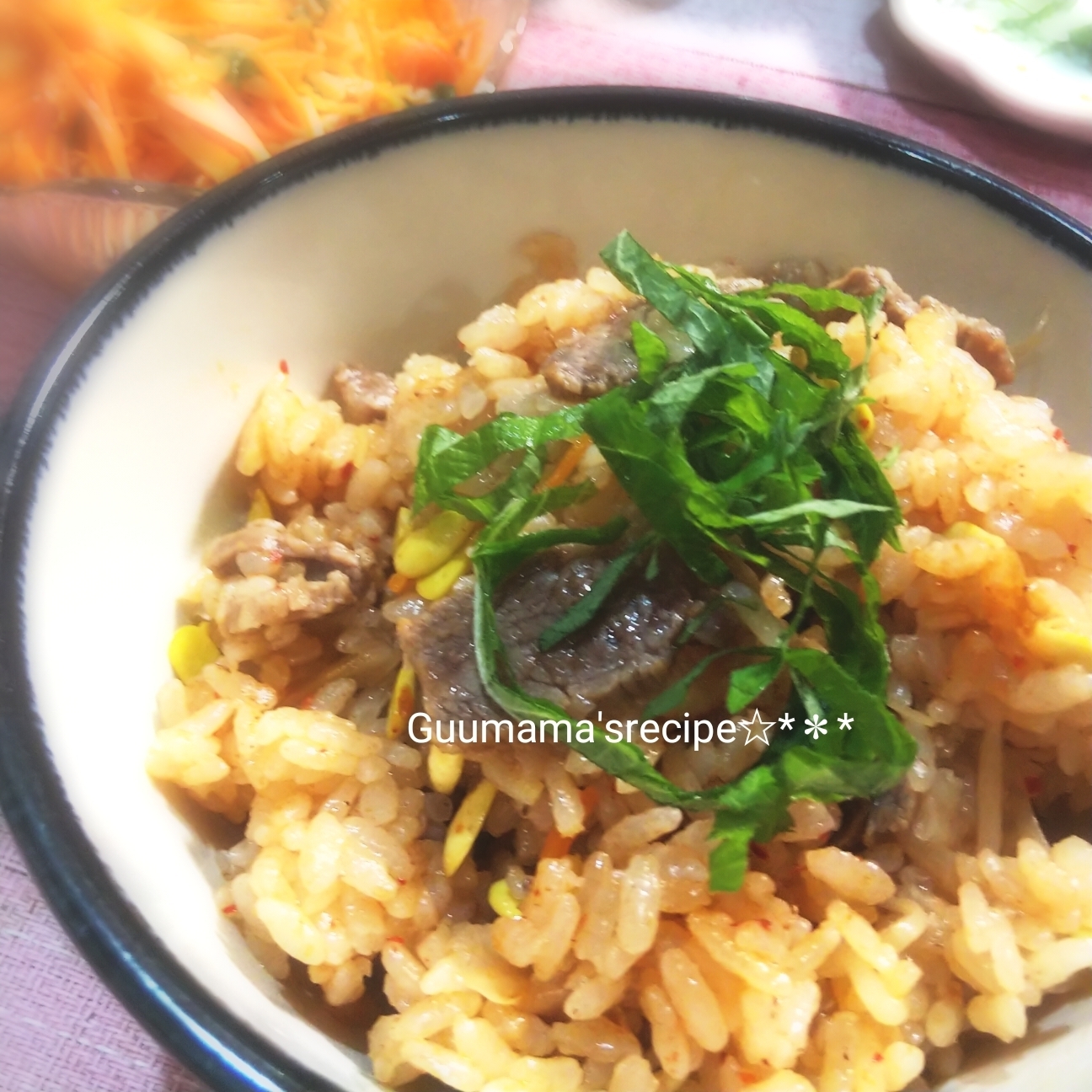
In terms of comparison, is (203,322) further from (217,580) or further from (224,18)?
(224,18)

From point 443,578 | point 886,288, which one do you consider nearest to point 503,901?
point 443,578

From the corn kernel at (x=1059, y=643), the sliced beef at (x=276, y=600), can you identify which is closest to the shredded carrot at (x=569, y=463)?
the sliced beef at (x=276, y=600)

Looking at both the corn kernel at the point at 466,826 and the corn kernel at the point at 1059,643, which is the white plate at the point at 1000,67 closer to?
the corn kernel at the point at 1059,643

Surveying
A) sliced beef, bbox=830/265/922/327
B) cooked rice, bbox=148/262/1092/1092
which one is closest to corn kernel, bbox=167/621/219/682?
cooked rice, bbox=148/262/1092/1092

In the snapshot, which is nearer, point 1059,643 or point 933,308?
point 1059,643

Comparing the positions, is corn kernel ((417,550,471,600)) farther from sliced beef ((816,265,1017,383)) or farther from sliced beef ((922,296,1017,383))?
sliced beef ((922,296,1017,383))

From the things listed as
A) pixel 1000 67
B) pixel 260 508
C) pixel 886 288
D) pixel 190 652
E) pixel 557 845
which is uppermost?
pixel 1000 67

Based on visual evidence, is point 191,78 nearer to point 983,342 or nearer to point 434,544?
point 434,544
